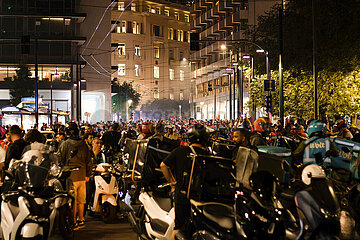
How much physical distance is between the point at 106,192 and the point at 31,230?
4.91 m

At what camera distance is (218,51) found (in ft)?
325

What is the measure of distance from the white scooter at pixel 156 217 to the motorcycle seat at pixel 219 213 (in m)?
0.99

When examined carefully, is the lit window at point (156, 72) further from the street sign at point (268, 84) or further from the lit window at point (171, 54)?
the street sign at point (268, 84)

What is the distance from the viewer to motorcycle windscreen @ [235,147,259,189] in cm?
609

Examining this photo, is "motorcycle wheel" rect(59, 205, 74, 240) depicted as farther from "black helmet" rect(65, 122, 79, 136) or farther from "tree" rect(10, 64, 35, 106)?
"tree" rect(10, 64, 35, 106)

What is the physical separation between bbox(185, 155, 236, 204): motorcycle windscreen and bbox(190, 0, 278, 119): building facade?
69.0m

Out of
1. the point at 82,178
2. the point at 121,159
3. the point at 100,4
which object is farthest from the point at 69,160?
the point at 100,4

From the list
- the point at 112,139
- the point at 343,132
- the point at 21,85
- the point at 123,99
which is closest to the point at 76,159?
the point at 112,139

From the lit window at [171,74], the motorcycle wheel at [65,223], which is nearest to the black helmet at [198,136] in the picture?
the motorcycle wheel at [65,223]

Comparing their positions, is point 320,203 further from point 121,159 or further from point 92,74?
point 92,74

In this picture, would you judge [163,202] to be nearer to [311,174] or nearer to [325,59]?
[311,174]

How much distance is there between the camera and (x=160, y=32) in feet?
410

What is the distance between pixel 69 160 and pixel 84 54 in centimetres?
6901

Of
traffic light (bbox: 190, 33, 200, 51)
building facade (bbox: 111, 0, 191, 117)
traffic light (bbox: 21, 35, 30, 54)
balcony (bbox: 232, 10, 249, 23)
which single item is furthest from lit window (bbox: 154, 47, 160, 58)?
traffic light (bbox: 190, 33, 200, 51)
